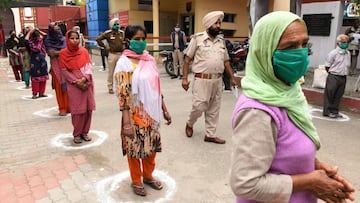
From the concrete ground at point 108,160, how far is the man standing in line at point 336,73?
0.95 feet

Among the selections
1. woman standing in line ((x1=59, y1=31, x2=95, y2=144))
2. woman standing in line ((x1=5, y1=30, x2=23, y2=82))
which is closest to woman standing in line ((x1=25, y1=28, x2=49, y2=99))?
woman standing in line ((x1=59, y1=31, x2=95, y2=144))

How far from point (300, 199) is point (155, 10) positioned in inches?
502

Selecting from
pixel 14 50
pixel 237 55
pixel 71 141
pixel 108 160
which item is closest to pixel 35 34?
pixel 71 141

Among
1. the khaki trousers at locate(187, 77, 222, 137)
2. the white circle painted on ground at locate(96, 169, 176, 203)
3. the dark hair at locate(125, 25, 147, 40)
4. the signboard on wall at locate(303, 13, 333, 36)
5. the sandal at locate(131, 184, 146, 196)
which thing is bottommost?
the white circle painted on ground at locate(96, 169, 176, 203)

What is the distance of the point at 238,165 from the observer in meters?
1.16

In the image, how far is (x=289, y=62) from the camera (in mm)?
1200

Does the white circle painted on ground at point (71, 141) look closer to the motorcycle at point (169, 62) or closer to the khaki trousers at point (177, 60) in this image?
the khaki trousers at point (177, 60)

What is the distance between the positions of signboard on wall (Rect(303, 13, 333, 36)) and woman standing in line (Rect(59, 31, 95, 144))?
8.54 metres

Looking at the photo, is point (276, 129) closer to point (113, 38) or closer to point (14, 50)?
point (113, 38)

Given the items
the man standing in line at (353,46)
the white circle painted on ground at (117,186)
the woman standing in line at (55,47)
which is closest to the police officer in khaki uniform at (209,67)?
the white circle painted on ground at (117,186)

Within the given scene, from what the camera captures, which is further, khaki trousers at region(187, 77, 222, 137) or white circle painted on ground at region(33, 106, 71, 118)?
white circle painted on ground at region(33, 106, 71, 118)

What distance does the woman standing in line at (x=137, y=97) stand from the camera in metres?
2.61

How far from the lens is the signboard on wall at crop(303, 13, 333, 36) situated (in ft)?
32.1

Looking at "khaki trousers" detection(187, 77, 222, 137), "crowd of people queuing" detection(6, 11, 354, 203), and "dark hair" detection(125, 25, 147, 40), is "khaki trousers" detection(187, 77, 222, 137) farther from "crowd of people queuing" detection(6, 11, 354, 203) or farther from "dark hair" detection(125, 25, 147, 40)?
"dark hair" detection(125, 25, 147, 40)
